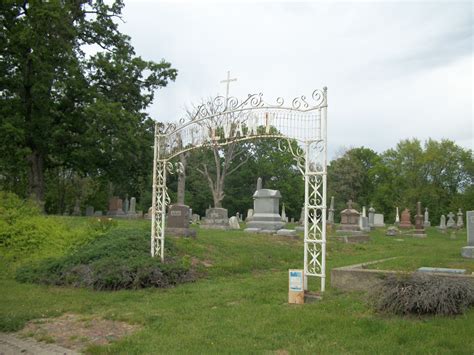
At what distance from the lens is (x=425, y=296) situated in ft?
21.2

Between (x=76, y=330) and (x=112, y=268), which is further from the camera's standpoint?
(x=112, y=268)

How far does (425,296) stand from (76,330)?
5031 mm

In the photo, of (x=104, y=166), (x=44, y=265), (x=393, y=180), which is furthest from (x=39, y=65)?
(x=393, y=180)

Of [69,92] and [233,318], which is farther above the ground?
[69,92]

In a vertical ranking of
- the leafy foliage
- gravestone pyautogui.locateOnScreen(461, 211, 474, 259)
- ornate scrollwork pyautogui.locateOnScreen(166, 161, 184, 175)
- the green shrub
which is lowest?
gravestone pyautogui.locateOnScreen(461, 211, 474, 259)

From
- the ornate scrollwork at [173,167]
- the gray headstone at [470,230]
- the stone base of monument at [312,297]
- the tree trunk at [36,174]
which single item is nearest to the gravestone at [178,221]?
the ornate scrollwork at [173,167]

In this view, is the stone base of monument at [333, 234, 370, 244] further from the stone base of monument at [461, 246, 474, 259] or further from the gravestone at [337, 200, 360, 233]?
the stone base of monument at [461, 246, 474, 259]

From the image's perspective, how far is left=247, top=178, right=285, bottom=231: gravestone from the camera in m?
22.8

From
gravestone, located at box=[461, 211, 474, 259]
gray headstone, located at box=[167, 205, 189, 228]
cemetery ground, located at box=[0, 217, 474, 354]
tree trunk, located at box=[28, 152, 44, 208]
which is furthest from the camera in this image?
tree trunk, located at box=[28, 152, 44, 208]

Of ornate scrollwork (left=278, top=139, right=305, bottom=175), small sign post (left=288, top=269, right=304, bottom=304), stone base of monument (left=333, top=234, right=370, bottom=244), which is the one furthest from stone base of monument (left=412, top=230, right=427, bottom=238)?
small sign post (left=288, top=269, right=304, bottom=304)

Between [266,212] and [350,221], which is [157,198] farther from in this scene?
[350,221]

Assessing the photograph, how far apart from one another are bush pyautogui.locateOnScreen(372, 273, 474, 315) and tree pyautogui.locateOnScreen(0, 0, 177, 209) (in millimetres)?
18865

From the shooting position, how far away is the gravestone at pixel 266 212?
22.8 meters

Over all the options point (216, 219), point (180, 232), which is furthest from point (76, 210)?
point (180, 232)
